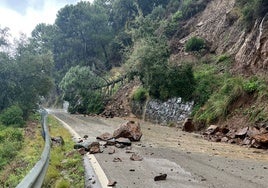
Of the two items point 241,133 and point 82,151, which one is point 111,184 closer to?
point 82,151

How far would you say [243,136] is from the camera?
15.2 metres

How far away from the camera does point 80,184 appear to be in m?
6.76

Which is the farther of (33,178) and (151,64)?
(151,64)

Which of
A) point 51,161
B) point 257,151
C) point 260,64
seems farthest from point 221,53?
point 51,161

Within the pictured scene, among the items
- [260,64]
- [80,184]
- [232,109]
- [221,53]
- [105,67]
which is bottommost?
[80,184]

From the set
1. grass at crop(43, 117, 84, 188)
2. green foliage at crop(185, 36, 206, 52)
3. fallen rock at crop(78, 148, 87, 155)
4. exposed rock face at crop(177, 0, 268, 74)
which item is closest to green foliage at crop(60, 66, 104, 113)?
exposed rock face at crop(177, 0, 268, 74)

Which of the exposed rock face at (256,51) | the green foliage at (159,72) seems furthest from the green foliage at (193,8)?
the exposed rock face at (256,51)

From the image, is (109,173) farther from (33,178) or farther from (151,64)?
(151,64)

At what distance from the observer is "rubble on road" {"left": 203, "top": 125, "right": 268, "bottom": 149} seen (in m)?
13.7

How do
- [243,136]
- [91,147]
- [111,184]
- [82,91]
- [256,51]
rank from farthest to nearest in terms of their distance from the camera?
[82,91] → [256,51] → [243,136] → [91,147] → [111,184]

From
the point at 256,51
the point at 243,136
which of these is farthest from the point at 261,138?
the point at 256,51

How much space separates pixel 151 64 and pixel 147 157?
19.9m

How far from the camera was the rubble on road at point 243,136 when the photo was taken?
1367cm

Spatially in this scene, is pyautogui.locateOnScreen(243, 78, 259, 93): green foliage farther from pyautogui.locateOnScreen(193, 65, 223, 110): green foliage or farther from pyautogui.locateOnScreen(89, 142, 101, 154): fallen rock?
pyautogui.locateOnScreen(89, 142, 101, 154): fallen rock
